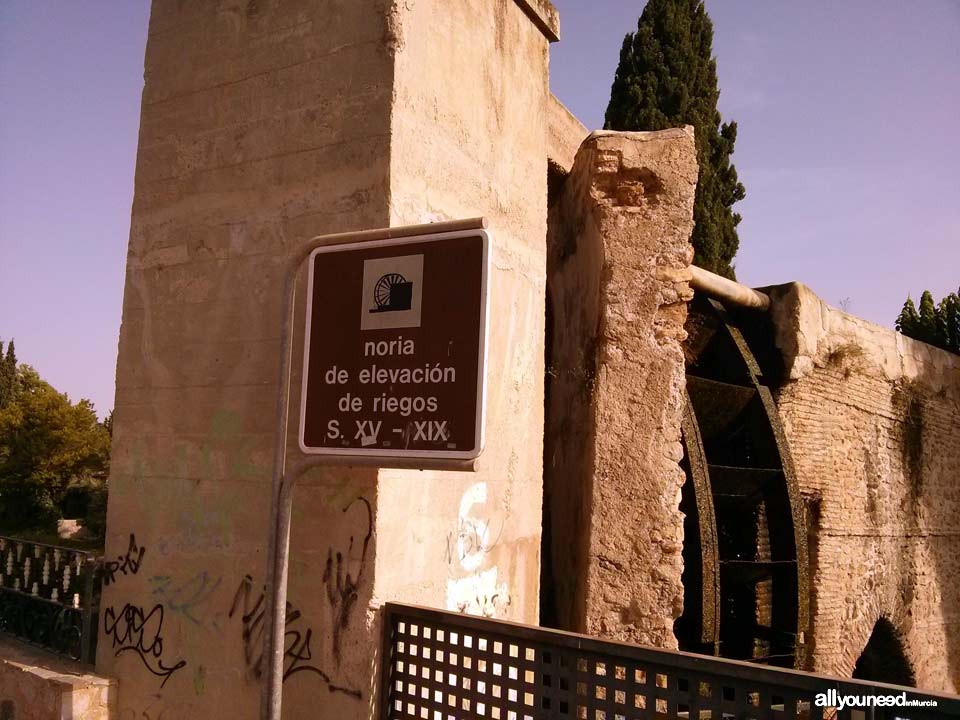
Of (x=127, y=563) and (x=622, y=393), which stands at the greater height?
(x=622, y=393)

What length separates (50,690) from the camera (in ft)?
10.7

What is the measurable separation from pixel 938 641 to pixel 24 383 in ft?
122

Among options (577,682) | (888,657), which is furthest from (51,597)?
(888,657)

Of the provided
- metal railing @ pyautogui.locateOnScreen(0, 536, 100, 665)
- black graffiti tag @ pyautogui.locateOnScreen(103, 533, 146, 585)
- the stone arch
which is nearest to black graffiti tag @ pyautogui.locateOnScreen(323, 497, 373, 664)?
black graffiti tag @ pyautogui.locateOnScreen(103, 533, 146, 585)

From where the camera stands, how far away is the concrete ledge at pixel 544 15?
12.7 feet

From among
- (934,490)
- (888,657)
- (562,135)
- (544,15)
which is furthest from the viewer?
(934,490)

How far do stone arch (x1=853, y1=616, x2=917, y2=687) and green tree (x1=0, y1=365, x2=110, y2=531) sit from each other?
23150mm

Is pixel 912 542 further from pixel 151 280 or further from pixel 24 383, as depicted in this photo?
pixel 24 383

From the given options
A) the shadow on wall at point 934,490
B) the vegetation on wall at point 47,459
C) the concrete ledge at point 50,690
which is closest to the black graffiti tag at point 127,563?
the concrete ledge at point 50,690

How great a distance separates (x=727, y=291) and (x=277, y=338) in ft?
16.0

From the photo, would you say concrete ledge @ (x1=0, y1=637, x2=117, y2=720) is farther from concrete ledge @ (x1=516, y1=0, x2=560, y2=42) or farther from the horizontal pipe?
the horizontal pipe

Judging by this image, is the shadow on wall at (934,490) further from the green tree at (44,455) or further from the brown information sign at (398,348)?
the green tree at (44,455)

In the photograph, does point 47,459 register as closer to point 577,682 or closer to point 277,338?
point 277,338

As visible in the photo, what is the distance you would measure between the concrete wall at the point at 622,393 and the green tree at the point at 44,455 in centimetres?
2384
